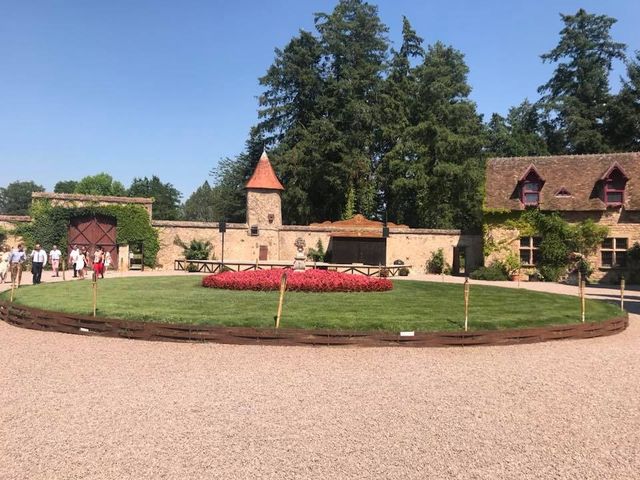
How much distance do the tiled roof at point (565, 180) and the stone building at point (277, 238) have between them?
12.3 ft

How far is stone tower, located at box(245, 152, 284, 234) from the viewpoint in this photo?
1297 inches

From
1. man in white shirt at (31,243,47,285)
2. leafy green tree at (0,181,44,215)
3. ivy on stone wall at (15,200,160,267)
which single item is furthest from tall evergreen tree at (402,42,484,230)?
leafy green tree at (0,181,44,215)

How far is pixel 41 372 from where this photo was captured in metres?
7.58

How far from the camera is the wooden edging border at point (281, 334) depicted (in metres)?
9.68

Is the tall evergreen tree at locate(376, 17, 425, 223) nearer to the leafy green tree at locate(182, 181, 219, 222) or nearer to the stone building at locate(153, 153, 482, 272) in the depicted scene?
the stone building at locate(153, 153, 482, 272)

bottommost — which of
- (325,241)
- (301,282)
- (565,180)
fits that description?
(301,282)

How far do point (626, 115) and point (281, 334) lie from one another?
44.6 meters

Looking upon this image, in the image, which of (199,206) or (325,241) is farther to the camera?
(199,206)

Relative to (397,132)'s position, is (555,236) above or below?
below

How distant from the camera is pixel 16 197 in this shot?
125812mm

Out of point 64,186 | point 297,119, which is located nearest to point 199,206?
point 64,186

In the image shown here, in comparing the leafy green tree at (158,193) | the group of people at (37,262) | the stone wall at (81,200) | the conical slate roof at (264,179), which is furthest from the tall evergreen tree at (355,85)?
the leafy green tree at (158,193)

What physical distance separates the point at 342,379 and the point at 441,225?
116ft

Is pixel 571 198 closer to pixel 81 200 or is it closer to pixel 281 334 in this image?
pixel 281 334
